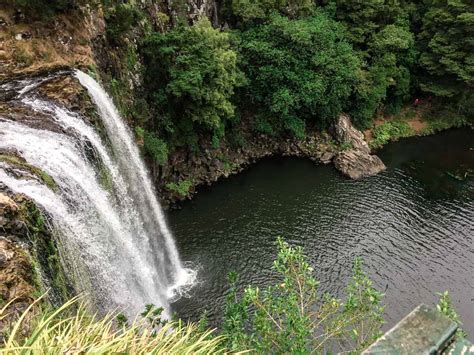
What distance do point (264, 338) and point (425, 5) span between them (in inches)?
1152

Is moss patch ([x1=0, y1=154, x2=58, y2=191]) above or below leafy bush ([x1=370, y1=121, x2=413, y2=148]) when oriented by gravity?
above

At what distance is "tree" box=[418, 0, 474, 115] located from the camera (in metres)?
26.2

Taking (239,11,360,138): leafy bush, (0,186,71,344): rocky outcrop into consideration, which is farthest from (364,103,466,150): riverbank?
(0,186,71,344): rocky outcrop

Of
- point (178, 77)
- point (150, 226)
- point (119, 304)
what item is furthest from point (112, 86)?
point (119, 304)

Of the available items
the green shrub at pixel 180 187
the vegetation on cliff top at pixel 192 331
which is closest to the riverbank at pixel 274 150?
the green shrub at pixel 180 187

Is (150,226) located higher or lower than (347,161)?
higher

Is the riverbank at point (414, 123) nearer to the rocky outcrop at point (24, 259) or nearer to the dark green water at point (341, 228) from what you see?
the dark green water at point (341, 228)

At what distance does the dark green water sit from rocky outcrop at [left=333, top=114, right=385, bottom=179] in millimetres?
597

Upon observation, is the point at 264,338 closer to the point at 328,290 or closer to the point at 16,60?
the point at 328,290

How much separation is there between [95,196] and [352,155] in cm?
1662

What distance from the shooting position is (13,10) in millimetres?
12555

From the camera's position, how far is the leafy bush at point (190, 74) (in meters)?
17.7

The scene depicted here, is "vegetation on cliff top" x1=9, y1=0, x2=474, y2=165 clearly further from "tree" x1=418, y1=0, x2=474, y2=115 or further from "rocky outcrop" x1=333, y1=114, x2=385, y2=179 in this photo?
"rocky outcrop" x1=333, y1=114, x2=385, y2=179

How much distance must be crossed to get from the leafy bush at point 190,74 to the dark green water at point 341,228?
4399 mm
